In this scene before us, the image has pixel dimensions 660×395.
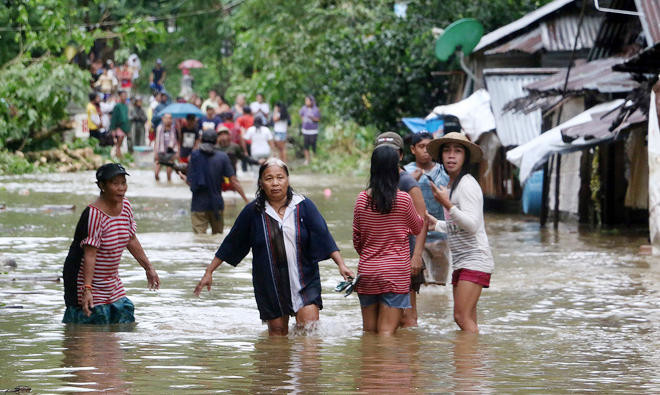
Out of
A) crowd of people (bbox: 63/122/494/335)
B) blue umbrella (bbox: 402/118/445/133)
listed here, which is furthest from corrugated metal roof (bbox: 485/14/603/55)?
crowd of people (bbox: 63/122/494/335)

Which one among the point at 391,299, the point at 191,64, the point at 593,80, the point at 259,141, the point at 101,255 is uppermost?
the point at 191,64

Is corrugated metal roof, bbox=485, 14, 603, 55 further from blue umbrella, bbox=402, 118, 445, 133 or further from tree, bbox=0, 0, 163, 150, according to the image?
tree, bbox=0, 0, 163, 150

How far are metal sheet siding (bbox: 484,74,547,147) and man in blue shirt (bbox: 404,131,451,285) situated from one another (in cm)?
1201

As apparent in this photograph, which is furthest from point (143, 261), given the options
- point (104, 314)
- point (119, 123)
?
point (119, 123)

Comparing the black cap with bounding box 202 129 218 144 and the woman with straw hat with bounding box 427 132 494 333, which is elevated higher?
the black cap with bounding box 202 129 218 144

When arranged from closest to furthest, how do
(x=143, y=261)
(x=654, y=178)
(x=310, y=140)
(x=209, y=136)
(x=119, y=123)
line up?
(x=143, y=261), (x=654, y=178), (x=209, y=136), (x=119, y=123), (x=310, y=140)

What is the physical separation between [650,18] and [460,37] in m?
7.54

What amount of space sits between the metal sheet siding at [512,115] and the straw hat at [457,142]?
1379 centimetres

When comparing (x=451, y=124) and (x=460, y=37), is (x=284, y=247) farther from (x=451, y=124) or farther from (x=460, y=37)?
(x=460, y=37)

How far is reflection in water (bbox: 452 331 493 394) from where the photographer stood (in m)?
7.26

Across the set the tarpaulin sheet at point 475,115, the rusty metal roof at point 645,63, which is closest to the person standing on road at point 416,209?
the rusty metal roof at point 645,63

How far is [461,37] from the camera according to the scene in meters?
25.1

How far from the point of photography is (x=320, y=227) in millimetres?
8703

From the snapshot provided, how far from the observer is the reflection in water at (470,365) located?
23.8 feet
